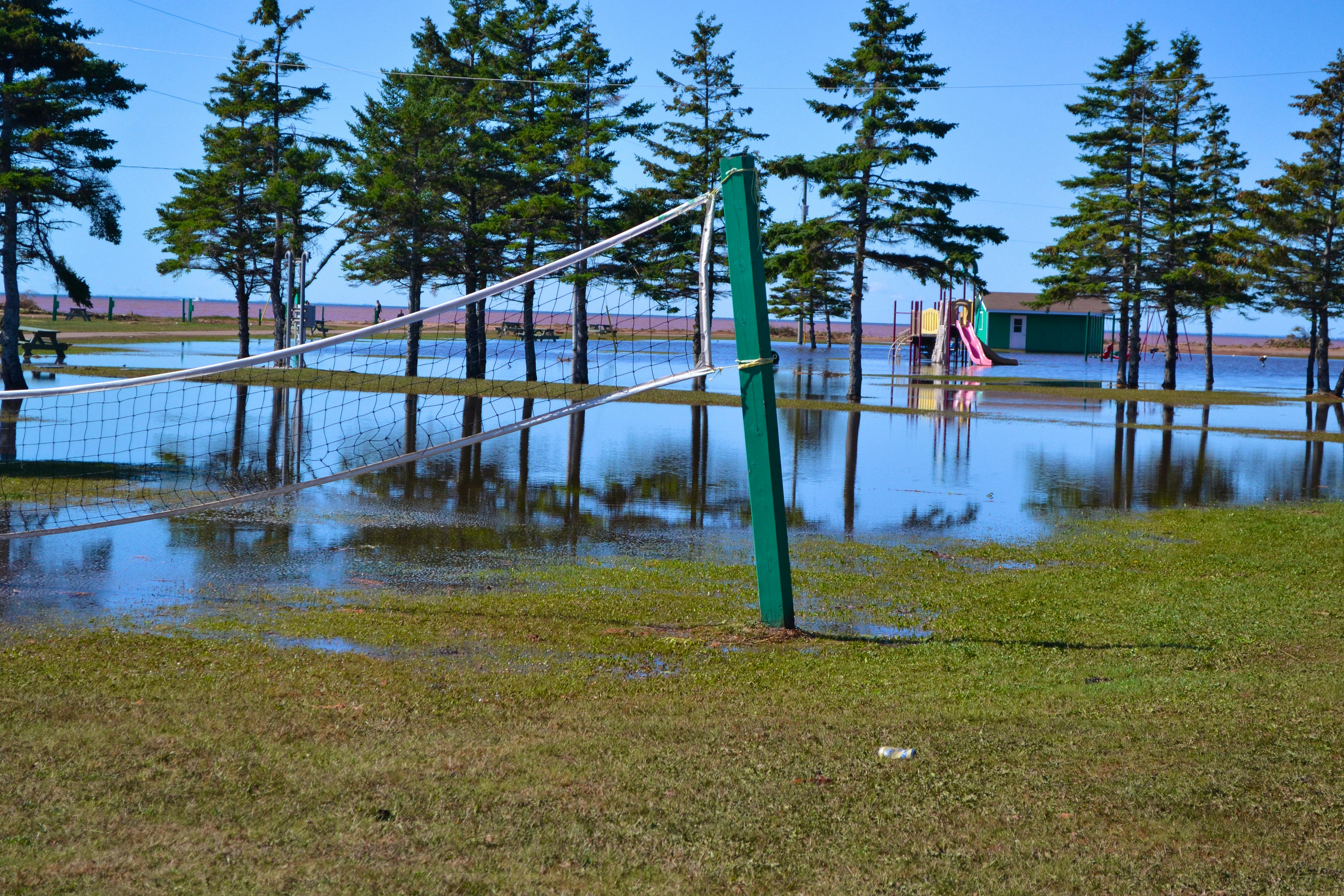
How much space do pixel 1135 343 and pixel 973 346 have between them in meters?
19.9

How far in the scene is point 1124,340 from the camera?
42.7 meters

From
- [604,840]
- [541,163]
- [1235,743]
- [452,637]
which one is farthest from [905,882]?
[541,163]

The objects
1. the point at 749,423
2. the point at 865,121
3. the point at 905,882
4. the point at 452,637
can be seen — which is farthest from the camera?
the point at 865,121

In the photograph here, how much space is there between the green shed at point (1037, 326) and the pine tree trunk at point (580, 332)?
4751 cm

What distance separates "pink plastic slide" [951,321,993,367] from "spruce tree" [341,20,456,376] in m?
35.2

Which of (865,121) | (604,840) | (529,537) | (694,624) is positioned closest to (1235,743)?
(604,840)

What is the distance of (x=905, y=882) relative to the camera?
3770 mm

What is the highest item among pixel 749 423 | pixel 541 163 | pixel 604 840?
pixel 541 163

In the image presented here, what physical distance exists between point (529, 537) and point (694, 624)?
399 centimetres

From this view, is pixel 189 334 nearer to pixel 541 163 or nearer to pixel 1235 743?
pixel 541 163

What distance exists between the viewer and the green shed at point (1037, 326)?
79250mm

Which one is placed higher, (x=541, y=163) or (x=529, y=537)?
(x=541, y=163)

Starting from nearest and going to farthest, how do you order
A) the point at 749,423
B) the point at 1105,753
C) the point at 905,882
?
the point at 905,882, the point at 1105,753, the point at 749,423

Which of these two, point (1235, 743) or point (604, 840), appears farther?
point (1235, 743)
